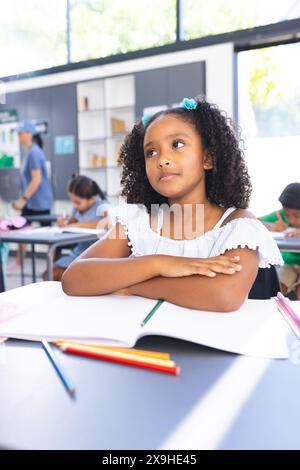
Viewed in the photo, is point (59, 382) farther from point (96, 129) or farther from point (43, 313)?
point (96, 129)

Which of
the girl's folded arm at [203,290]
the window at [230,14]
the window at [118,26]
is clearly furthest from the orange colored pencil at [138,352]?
the window at [118,26]

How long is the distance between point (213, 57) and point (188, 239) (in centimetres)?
383

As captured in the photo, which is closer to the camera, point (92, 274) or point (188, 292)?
point (188, 292)

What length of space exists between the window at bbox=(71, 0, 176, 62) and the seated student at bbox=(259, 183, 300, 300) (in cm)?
294

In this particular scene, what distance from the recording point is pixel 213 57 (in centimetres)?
441

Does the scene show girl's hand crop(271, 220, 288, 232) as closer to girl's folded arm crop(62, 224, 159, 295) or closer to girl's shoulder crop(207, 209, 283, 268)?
girl's shoulder crop(207, 209, 283, 268)

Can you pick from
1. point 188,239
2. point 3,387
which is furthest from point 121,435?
point 188,239

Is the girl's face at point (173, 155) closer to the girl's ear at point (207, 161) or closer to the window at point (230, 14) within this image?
the girl's ear at point (207, 161)

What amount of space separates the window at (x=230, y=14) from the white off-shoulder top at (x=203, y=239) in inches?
141

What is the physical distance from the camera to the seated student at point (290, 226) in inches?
88.7

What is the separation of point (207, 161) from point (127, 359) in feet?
2.46

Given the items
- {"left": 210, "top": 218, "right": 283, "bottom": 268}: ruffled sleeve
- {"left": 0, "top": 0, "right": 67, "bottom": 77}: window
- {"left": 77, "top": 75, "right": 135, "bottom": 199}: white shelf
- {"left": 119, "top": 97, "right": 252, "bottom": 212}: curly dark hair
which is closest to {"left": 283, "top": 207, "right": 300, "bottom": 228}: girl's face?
{"left": 119, "top": 97, "right": 252, "bottom": 212}: curly dark hair

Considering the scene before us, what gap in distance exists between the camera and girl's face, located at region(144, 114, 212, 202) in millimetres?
1052
